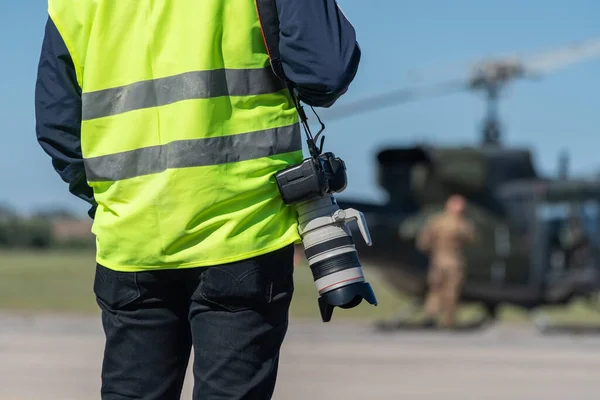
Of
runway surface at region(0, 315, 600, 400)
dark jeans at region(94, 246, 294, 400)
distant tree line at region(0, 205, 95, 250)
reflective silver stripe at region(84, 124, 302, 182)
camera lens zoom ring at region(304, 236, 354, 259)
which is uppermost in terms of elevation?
reflective silver stripe at region(84, 124, 302, 182)

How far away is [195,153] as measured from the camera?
2377mm

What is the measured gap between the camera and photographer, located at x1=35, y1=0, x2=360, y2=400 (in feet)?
7.73

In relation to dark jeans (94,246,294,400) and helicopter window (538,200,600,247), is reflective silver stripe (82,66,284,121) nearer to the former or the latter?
dark jeans (94,246,294,400)

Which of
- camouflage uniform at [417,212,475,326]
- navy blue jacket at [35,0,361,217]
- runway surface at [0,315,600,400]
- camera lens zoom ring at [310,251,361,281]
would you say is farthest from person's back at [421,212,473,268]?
camera lens zoom ring at [310,251,361,281]

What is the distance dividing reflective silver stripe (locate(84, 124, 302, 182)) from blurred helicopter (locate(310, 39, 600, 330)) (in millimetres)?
11544

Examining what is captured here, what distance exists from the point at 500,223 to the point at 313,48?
1236 cm

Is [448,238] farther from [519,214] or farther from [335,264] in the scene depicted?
[335,264]

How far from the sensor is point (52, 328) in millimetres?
11695

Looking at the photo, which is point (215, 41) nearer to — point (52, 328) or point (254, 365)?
point (254, 365)

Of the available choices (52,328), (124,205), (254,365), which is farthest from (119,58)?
(52,328)

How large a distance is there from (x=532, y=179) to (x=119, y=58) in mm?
12512

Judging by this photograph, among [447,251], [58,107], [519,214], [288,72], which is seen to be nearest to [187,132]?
[288,72]

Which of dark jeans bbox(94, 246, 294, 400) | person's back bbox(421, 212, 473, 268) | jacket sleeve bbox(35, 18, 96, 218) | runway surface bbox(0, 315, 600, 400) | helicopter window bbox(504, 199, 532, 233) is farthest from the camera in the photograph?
helicopter window bbox(504, 199, 532, 233)

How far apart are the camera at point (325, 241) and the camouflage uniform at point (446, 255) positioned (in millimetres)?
11130
